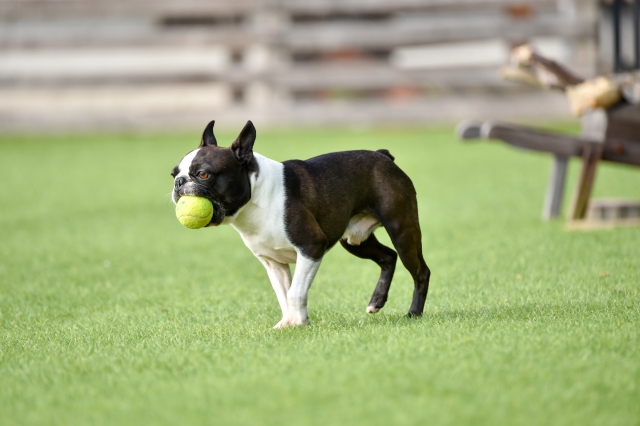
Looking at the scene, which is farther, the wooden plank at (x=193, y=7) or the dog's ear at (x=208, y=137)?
the wooden plank at (x=193, y=7)

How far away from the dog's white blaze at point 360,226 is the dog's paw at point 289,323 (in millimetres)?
448

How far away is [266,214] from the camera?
3.79 meters

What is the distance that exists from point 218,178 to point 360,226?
744 mm

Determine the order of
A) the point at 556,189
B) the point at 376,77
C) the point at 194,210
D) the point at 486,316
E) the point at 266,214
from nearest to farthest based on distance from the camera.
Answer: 1. the point at 194,210
2. the point at 266,214
3. the point at 486,316
4. the point at 556,189
5. the point at 376,77

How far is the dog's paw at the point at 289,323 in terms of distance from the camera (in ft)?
12.8

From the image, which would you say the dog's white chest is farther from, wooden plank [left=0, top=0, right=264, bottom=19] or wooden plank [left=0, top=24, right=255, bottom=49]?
wooden plank [left=0, top=0, right=264, bottom=19]

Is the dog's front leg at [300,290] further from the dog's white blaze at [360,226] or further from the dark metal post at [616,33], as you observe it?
the dark metal post at [616,33]

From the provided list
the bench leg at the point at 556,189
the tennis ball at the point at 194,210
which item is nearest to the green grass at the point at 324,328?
the bench leg at the point at 556,189

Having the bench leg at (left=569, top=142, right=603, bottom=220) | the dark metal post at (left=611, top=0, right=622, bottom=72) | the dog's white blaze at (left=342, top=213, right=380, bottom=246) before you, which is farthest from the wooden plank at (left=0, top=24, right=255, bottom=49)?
the dog's white blaze at (left=342, top=213, right=380, bottom=246)

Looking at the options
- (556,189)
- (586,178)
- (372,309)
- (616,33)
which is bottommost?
(556,189)

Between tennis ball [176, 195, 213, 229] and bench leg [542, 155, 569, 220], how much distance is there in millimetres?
3803

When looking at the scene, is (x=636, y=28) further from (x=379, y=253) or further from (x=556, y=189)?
(x=379, y=253)

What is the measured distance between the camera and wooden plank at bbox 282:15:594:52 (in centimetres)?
1380

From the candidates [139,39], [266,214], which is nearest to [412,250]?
[266,214]
